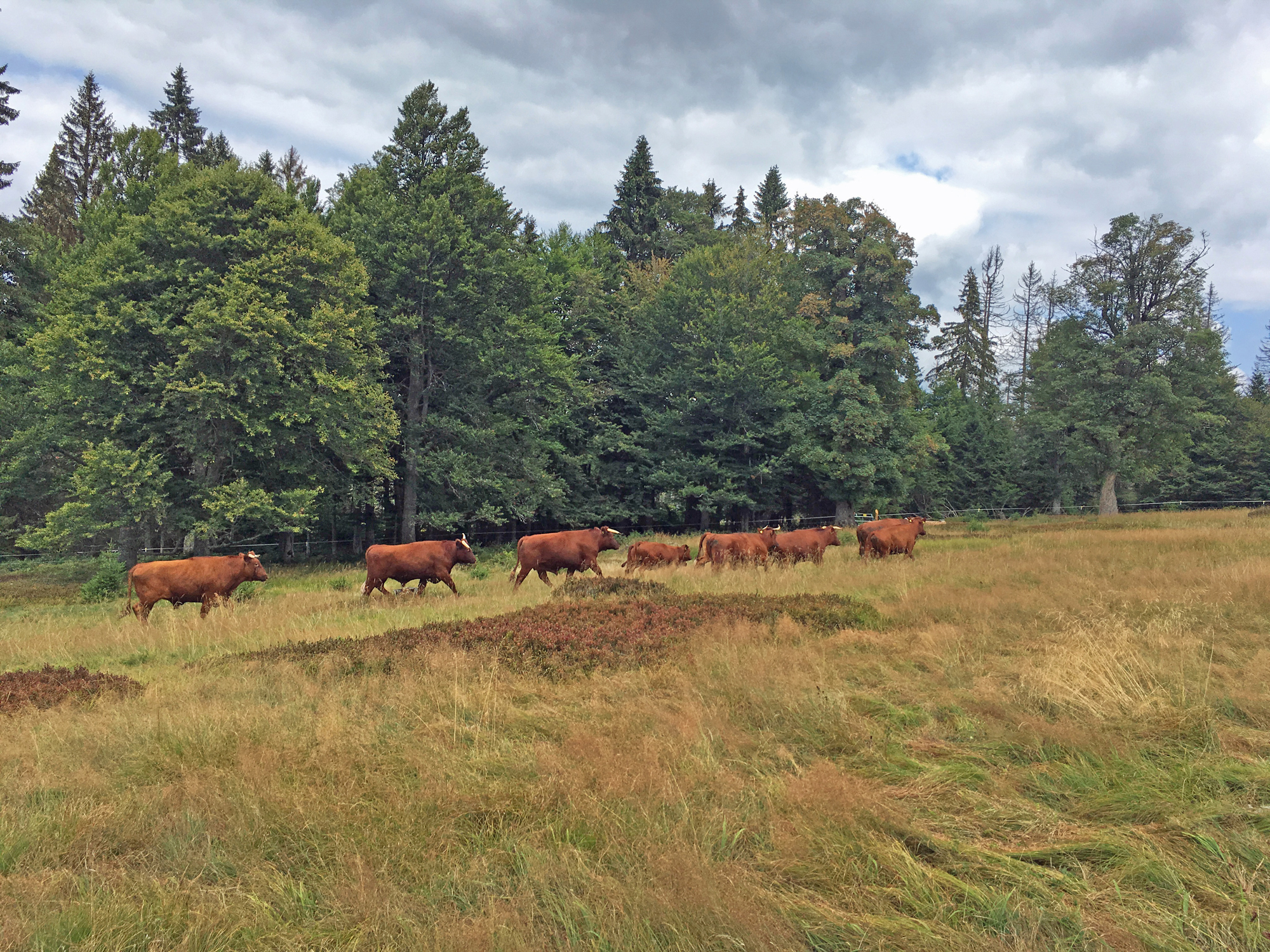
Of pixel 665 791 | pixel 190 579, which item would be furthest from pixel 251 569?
pixel 665 791

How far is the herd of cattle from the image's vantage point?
13148 mm

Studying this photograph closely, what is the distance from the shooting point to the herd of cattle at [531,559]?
13.1 metres

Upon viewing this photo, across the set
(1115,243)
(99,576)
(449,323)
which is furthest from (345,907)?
(1115,243)

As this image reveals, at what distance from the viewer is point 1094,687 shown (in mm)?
5855

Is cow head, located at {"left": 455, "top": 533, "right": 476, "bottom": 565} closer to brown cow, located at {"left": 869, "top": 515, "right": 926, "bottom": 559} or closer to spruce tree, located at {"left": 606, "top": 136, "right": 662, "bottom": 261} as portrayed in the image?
brown cow, located at {"left": 869, "top": 515, "right": 926, "bottom": 559}

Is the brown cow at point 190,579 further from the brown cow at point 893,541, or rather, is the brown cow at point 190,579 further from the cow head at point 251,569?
the brown cow at point 893,541

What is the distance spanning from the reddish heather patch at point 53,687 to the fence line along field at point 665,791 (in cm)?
27

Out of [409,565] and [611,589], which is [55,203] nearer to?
[409,565]

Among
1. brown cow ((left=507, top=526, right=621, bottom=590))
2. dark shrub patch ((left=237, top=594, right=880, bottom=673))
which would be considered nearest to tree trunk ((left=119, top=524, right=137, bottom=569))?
brown cow ((left=507, top=526, right=621, bottom=590))

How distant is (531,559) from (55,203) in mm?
37694

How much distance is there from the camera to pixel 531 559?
17.0m

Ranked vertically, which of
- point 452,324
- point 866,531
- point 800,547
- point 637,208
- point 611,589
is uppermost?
point 637,208

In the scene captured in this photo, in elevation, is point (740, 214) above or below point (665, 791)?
above

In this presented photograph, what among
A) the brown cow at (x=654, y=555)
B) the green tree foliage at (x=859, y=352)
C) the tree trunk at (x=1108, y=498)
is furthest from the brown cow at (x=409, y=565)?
the tree trunk at (x=1108, y=498)
